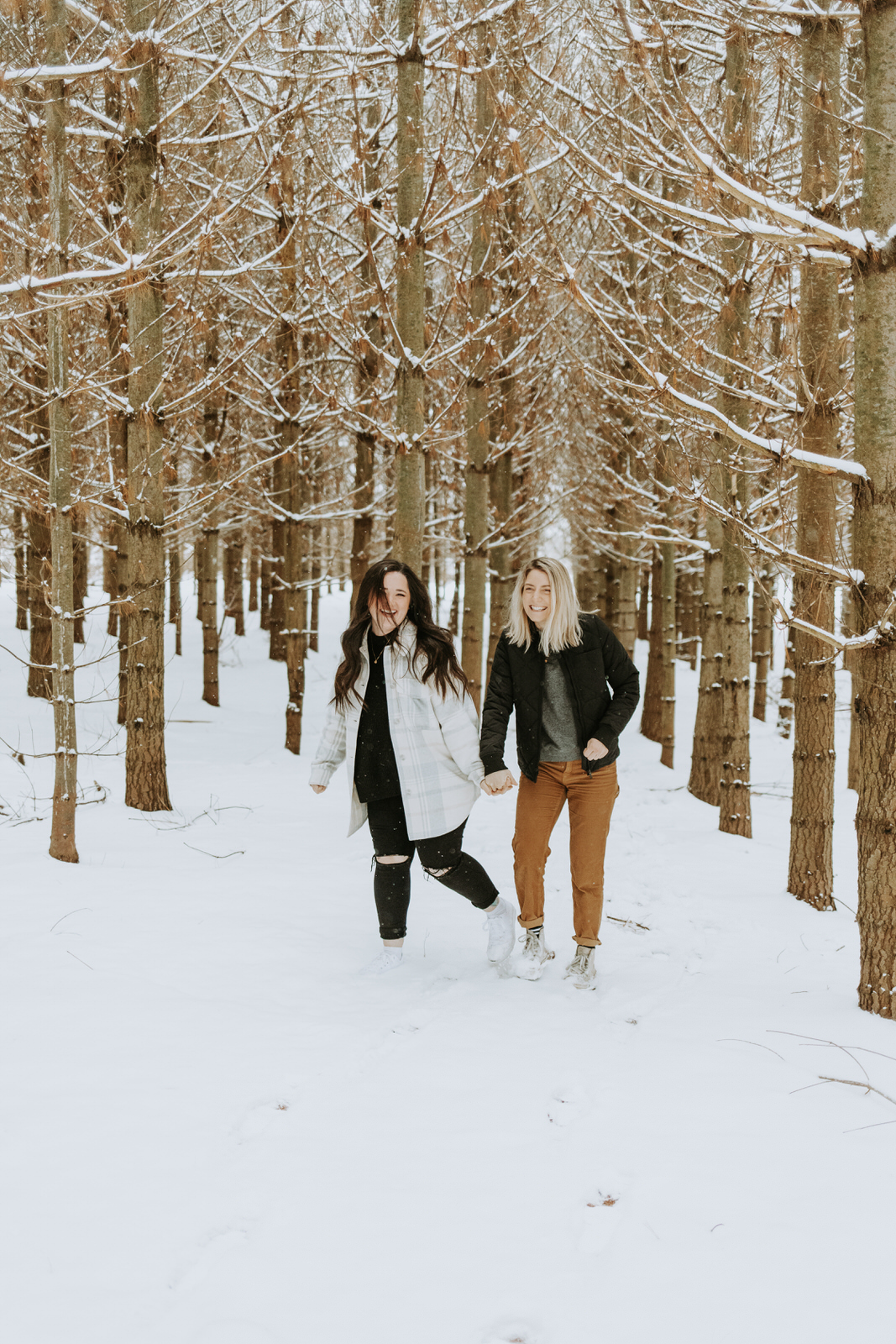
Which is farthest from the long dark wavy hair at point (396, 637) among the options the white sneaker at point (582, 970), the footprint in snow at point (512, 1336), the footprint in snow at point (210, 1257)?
the footprint in snow at point (512, 1336)

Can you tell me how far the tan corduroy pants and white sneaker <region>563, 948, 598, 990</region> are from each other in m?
0.04

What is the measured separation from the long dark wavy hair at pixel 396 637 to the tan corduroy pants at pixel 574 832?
2.04ft

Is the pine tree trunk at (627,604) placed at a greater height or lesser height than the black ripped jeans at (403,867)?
greater

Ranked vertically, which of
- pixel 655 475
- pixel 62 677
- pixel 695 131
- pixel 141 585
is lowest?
pixel 62 677

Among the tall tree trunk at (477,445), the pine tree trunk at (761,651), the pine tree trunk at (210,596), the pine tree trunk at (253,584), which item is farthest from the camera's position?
the pine tree trunk at (253,584)

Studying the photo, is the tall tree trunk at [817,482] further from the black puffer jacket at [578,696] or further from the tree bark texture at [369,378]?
the tree bark texture at [369,378]

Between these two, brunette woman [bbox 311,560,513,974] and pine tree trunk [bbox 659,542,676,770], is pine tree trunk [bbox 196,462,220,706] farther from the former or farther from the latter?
brunette woman [bbox 311,560,513,974]

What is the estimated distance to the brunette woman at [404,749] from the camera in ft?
13.9

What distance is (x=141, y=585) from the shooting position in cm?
696

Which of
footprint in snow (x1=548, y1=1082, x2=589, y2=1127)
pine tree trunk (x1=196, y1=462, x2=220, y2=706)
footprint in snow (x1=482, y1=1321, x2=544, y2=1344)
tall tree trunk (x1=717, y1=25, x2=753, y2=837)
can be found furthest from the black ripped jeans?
pine tree trunk (x1=196, y1=462, x2=220, y2=706)

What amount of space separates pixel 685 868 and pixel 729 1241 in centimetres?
464

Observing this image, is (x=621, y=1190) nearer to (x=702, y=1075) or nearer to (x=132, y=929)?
(x=702, y=1075)

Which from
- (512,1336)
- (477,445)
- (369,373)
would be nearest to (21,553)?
(477,445)

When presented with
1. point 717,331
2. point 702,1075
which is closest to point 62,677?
point 702,1075
